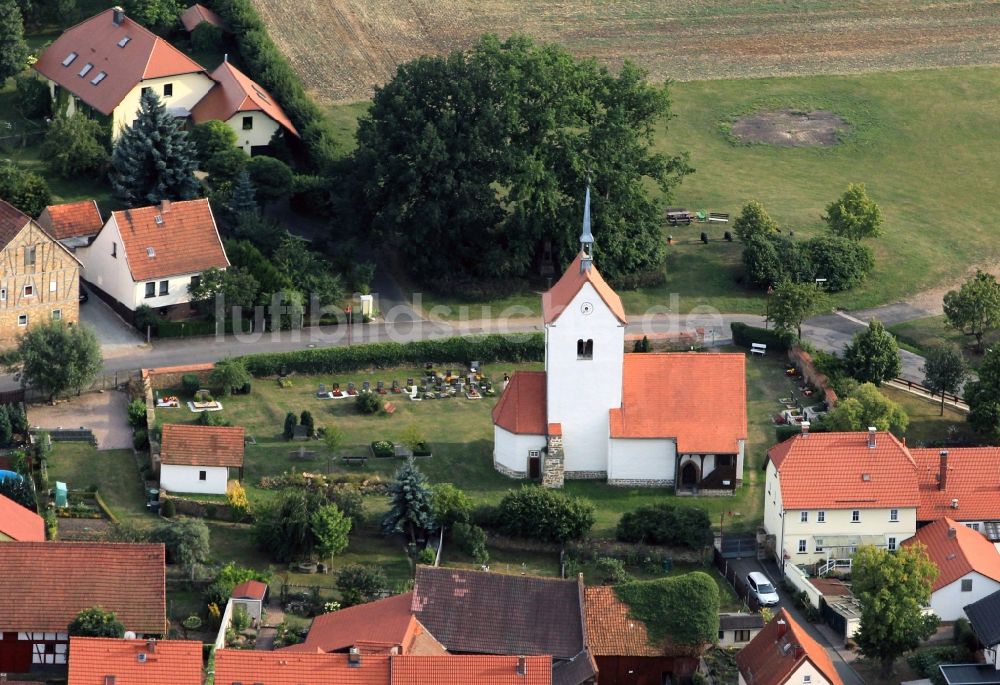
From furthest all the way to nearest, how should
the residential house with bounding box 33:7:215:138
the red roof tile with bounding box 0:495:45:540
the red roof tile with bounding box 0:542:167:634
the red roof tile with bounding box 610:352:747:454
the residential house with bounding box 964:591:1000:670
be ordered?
the residential house with bounding box 33:7:215:138, the red roof tile with bounding box 610:352:747:454, the red roof tile with bounding box 0:495:45:540, the residential house with bounding box 964:591:1000:670, the red roof tile with bounding box 0:542:167:634

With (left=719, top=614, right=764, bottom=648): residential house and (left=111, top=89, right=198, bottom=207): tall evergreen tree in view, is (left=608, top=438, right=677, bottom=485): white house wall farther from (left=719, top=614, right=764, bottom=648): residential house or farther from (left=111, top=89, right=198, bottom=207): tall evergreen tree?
(left=111, top=89, right=198, bottom=207): tall evergreen tree

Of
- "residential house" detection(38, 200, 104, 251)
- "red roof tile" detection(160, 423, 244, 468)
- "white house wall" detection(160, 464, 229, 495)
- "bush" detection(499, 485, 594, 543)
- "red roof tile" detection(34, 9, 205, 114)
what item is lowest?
"bush" detection(499, 485, 594, 543)

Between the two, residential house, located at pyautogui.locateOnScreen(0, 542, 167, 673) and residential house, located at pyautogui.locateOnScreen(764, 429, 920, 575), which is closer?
residential house, located at pyautogui.locateOnScreen(0, 542, 167, 673)

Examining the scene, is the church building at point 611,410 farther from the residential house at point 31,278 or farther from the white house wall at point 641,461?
the residential house at point 31,278

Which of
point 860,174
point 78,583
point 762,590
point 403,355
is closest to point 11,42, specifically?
point 403,355

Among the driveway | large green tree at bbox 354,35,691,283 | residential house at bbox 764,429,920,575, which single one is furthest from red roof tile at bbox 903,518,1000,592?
the driveway

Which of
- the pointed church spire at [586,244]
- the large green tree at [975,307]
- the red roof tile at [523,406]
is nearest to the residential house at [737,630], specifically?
the red roof tile at [523,406]

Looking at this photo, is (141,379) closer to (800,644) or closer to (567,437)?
(567,437)
